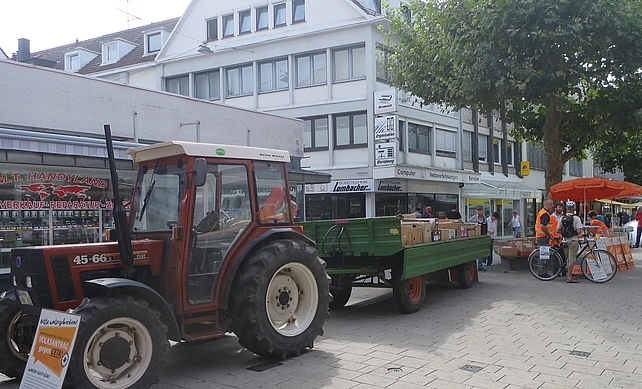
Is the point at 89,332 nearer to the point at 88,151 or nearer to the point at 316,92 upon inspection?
the point at 88,151

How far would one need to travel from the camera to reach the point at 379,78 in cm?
2369

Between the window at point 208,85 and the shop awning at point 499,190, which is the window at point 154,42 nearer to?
the window at point 208,85

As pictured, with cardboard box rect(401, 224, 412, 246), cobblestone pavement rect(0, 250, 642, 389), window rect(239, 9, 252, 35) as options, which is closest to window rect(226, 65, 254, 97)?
window rect(239, 9, 252, 35)

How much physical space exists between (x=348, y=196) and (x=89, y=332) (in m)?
20.0

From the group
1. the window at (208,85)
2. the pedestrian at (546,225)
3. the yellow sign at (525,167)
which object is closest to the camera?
the pedestrian at (546,225)

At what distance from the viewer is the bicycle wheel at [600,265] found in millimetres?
12156

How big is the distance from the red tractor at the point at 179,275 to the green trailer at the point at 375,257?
200 cm

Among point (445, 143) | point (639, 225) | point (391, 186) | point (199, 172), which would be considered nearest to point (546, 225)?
point (199, 172)

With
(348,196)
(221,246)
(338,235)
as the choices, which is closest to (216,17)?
(348,196)

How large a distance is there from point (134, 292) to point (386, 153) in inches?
721

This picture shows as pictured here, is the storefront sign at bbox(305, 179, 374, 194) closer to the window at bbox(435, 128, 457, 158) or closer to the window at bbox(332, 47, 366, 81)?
the window at bbox(332, 47, 366, 81)

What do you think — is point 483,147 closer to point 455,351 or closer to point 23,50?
point 23,50

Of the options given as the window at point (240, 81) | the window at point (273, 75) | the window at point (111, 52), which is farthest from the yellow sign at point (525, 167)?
the window at point (111, 52)

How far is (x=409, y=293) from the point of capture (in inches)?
361
